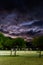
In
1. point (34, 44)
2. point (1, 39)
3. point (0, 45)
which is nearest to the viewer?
point (0, 45)

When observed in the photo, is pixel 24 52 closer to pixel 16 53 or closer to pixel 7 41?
pixel 16 53

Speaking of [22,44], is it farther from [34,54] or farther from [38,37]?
[34,54]

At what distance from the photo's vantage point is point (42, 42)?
41.4 metres

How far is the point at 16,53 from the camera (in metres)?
Answer: 29.4

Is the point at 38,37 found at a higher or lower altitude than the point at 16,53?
higher

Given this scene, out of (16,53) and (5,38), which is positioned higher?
(5,38)

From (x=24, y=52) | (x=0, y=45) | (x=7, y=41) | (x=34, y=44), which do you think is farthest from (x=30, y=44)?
(x=24, y=52)

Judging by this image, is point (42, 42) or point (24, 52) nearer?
point (24, 52)

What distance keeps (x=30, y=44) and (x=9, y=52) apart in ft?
41.3

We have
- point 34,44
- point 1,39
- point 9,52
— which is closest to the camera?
point 9,52

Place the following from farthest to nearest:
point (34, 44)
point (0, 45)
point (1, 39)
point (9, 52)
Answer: point (34, 44)
point (1, 39)
point (0, 45)
point (9, 52)

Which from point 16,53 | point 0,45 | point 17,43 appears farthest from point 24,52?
point 17,43

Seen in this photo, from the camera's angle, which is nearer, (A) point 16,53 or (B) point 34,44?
(A) point 16,53

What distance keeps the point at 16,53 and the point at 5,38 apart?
11076 millimetres
